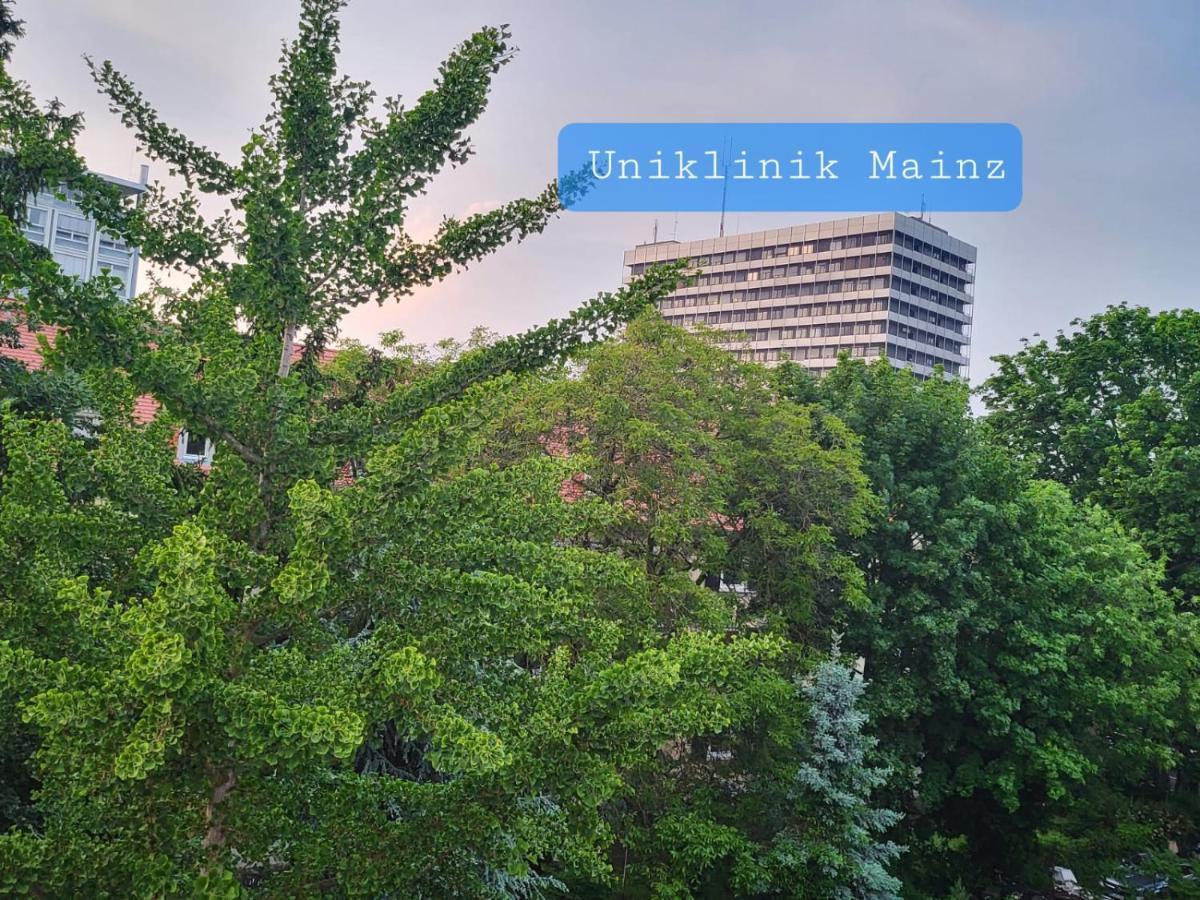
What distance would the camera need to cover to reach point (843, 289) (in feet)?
329

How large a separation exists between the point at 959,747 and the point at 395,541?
63.4ft

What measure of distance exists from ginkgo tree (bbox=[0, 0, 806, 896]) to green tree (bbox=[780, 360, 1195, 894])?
13.9 m

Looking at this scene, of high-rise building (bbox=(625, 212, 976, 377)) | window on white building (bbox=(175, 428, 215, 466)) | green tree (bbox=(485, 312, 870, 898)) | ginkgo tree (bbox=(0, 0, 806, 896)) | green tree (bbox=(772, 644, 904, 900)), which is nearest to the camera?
ginkgo tree (bbox=(0, 0, 806, 896))

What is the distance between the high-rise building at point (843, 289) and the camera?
98688mm

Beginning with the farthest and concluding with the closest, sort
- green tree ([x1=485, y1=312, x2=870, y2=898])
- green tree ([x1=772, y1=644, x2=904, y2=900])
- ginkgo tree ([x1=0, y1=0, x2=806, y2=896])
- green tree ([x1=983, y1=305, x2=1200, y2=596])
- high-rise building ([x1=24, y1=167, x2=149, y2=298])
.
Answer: high-rise building ([x1=24, y1=167, x2=149, y2=298]) → green tree ([x1=983, y1=305, x2=1200, y2=596]) → green tree ([x1=772, y1=644, x2=904, y2=900]) → green tree ([x1=485, y1=312, x2=870, y2=898]) → ginkgo tree ([x1=0, y1=0, x2=806, y2=896])

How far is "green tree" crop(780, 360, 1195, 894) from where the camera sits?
2134 centimetres

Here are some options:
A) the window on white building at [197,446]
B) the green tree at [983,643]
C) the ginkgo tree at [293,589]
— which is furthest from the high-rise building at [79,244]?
the ginkgo tree at [293,589]

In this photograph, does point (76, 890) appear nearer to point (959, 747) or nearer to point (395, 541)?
point (395, 541)

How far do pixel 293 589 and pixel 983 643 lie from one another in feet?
64.3

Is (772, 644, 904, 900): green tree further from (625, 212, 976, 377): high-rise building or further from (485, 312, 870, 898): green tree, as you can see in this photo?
(625, 212, 976, 377): high-rise building

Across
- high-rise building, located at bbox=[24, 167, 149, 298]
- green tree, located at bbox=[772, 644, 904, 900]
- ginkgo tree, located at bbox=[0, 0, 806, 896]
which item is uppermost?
high-rise building, located at bbox=[24, 167, 149, 298]

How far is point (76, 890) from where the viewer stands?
23.1 ft

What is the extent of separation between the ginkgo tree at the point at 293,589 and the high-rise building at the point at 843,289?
3550 inches

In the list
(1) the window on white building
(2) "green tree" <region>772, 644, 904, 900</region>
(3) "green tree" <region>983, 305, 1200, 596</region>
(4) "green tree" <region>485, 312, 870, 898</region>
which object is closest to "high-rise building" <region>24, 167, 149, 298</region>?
(1) the window on white building
